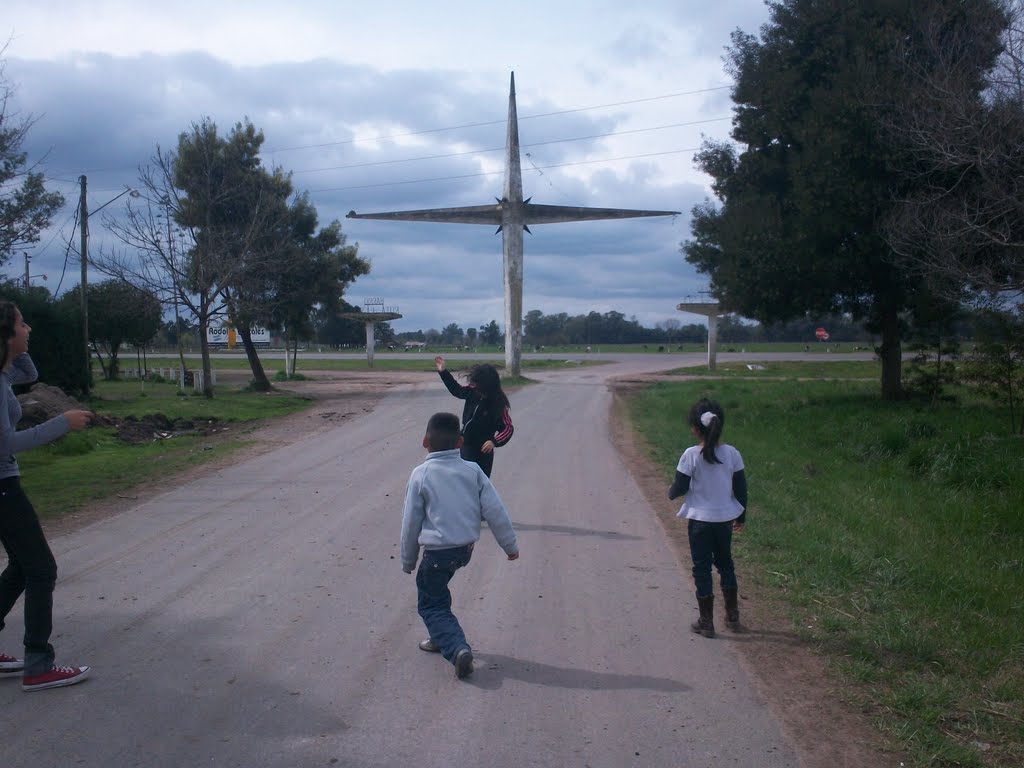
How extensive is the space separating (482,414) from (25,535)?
14.3 ft

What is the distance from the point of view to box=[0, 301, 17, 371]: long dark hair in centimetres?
491

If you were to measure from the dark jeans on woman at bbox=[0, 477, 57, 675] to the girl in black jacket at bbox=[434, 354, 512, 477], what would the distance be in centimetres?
402

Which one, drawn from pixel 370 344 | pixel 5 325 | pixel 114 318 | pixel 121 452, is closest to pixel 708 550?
pixel 5 325

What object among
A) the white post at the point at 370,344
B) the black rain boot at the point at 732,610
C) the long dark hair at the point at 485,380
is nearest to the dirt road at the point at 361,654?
the black rain boot at the point at 732,610

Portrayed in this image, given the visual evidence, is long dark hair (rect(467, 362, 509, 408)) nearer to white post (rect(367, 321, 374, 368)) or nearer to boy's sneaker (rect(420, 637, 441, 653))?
boy's sneaker (rect(420, 637, 441, 653))

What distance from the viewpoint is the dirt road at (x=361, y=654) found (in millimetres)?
4289

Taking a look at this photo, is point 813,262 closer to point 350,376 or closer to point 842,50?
point 842,50

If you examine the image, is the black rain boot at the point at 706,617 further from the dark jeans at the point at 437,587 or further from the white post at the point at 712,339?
the white post at the point at 712,339

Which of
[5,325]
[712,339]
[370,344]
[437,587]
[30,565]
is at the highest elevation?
[5,325]

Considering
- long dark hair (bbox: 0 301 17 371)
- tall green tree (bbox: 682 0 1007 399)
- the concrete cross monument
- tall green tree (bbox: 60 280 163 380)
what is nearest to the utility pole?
tall green tree (bbox: 60 280 163 380)

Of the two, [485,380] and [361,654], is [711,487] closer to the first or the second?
[361,654]

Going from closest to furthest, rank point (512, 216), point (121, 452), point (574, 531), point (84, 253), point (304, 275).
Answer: point (574, 531) < point (121, 452) < point (84, 253) < point (304, 275) < point (512, 216)

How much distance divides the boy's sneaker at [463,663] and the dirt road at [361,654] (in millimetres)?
57

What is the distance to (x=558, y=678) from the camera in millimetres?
5160
